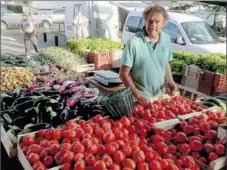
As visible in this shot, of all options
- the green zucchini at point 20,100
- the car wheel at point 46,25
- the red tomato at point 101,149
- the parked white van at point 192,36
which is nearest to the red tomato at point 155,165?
the red tomato at point 101,149

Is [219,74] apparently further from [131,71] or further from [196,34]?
[196,34]

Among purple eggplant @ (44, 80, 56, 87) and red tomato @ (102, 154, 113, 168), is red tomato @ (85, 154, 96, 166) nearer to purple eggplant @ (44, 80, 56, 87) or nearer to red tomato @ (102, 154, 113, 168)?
red tomato @ (102, 154, 113, 168)

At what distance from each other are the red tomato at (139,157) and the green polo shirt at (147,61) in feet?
4.16

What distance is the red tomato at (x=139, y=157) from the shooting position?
180 cm

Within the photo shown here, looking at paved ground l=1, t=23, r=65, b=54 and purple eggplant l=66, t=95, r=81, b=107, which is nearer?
purple eggplant l=66, t=95, r=81, b=107

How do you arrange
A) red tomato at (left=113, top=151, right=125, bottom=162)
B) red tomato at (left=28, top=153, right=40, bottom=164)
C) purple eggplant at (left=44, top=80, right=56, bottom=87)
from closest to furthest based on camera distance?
red tomato at (left=113, top=151, right=125, bottom=162)
red tomato at (left=28, top=153, right=40, bottom=164)
purple eggplant at (left=44, top=80, right=56, bottom=87)

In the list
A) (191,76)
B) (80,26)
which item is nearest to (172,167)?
(191,76)

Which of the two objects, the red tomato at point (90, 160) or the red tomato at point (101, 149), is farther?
the red tomato at point (101, 149)

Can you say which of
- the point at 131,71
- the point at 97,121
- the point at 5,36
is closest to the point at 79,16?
the point at 5,36

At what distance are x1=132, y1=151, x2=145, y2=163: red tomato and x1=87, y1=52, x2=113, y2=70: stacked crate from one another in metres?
5.27

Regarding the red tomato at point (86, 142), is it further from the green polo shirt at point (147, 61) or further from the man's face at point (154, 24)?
the man's face at point (154, 24)

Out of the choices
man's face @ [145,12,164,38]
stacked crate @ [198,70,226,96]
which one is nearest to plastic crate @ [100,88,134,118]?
man's face @ [145,12,164,38]

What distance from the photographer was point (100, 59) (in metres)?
7.09

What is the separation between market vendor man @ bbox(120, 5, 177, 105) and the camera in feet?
9.38
